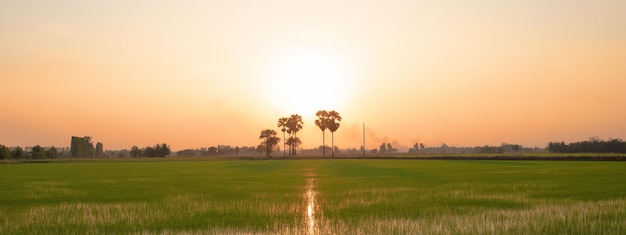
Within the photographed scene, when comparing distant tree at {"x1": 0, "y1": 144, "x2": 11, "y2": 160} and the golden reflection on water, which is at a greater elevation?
distant tree at {"x1": 0, "y1": 144, "x2": 11, "y2": 160}

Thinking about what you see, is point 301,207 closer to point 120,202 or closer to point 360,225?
point 360,225

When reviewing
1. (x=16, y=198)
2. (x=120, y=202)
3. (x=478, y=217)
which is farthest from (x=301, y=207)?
(x=16, y=198)

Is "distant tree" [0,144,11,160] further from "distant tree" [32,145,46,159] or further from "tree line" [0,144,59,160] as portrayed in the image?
"distant tree" [32,145,46,159]

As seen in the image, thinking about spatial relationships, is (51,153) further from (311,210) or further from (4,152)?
(311,210)

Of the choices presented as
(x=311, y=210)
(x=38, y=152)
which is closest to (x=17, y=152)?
(x=38, y=152)

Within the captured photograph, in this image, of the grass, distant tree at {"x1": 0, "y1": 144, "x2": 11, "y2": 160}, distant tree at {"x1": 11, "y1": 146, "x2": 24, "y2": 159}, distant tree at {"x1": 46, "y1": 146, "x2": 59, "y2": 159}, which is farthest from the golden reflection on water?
distant tree at {"x1": 46, "y1": 146, "x2": 59, "y2": 159}

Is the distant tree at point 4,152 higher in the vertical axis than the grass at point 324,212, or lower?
higher

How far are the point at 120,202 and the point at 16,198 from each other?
7212 millimetres

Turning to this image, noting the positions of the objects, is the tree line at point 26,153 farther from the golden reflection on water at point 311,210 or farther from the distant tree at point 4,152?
the golden reflection on water at point 311,210

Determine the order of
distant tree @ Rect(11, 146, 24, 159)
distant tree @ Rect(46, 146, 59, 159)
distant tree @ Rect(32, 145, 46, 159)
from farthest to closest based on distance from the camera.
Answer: distant tree @ Rect(46, 146, 59, 159)
distant tree @ Rect(32, 145, 46, 159)
distant tree @ Rect(11, 146, 24, 159)

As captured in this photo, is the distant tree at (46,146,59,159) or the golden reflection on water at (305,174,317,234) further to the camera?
the distant tree at (46,146,59,159)

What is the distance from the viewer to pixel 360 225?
17562mm

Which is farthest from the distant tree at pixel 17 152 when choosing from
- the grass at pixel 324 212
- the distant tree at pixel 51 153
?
the grass at pixel 324 212

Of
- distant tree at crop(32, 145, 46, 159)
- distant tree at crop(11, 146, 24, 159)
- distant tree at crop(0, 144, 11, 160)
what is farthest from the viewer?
distant tree at crop(32, 145, 46, 159)
